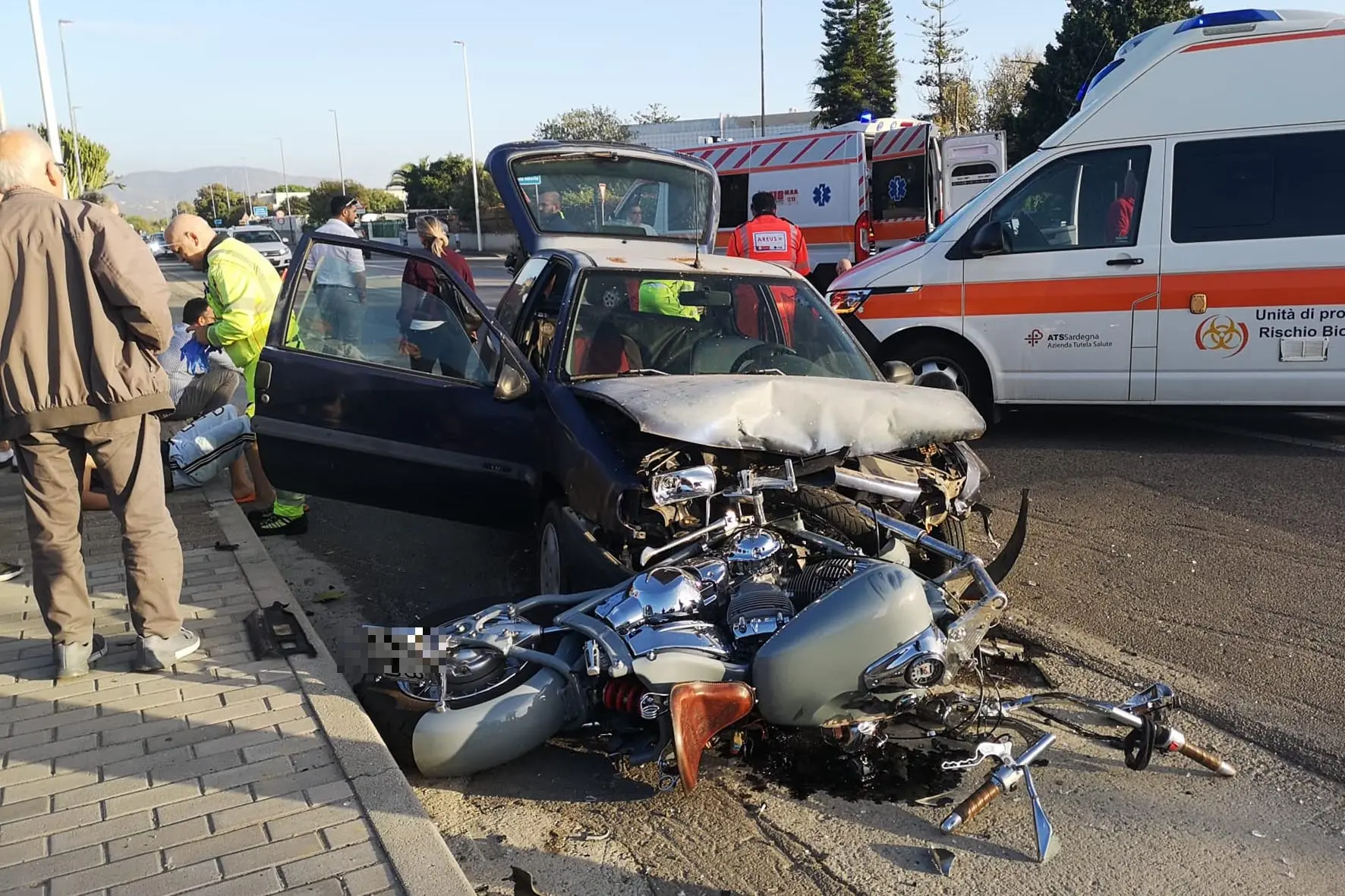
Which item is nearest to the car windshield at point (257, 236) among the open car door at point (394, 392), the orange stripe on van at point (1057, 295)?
the orange stripe on van at point (1057, 295)

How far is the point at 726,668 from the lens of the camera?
3.30 m

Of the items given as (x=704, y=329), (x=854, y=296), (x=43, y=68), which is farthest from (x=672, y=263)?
(x=43, y=68)

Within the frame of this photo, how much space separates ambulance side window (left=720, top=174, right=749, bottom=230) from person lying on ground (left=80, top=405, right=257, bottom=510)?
10.4 metres

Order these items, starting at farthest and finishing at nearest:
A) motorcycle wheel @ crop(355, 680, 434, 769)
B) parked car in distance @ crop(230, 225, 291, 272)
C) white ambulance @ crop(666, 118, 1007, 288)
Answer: parked car in distance @ crop(230, 225, 291, 272), white ambulance @ crop(666, 118, 1007, 288), motorcycle wheel @ crop(355, 680, 434, 769)

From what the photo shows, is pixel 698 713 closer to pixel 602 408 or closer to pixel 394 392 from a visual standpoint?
pixel 602 408

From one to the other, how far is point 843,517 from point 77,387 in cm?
280

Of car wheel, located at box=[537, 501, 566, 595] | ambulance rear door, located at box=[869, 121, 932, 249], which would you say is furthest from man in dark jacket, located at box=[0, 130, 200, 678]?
ambulance rear door, located at box=[869, 121, 932, 249]

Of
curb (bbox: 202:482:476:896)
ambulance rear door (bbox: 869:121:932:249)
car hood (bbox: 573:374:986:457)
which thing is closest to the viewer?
curb (bbox: 202:482:476:896)

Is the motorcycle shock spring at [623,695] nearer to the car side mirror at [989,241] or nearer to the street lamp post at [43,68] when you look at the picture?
the car side mirror at [989,241]

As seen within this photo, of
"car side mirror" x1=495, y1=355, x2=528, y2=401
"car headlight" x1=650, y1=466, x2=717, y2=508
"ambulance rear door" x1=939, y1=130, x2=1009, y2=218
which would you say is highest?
"ambulance rear door" x1=939, y1=130, x2=1009, y2=218

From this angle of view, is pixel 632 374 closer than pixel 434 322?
Yes

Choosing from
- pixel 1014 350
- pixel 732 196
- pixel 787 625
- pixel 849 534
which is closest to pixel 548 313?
pixel 849 534

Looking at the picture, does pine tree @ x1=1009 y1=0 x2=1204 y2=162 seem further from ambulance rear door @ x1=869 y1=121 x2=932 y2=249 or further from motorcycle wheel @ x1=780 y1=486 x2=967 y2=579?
motorcycle wheel @ x1=780 y1=486 x2=967 y2=579

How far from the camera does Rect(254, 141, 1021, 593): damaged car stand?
3.95 metres
